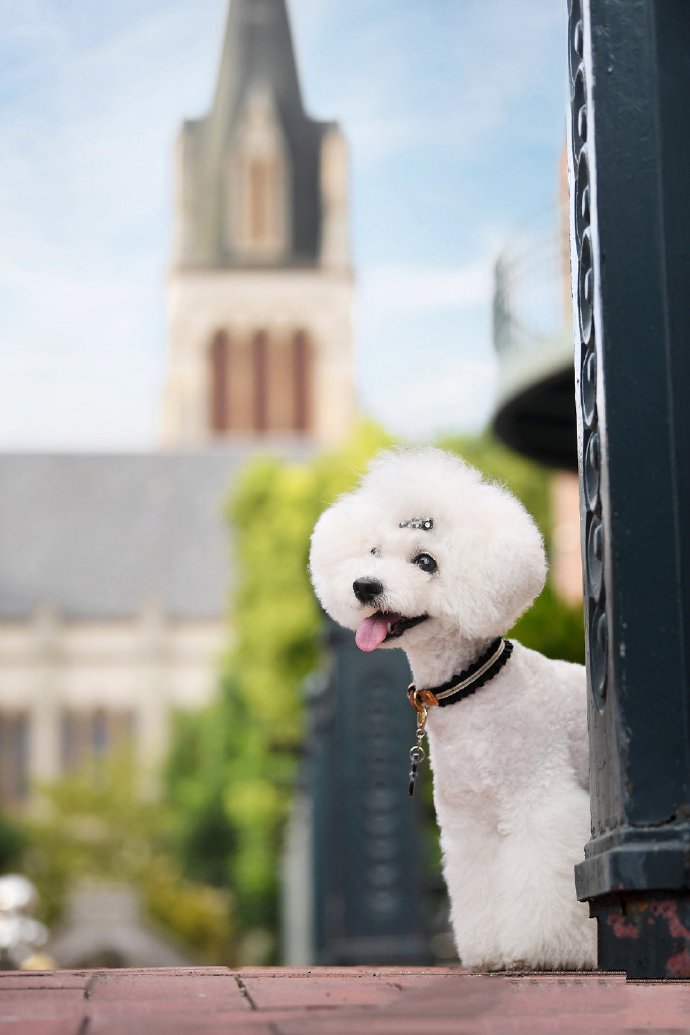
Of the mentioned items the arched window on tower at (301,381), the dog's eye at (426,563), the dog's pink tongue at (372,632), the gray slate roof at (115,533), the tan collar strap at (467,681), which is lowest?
the tan collar strap at (467,681)

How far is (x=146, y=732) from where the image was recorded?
6744cm

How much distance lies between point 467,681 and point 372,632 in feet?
0.89

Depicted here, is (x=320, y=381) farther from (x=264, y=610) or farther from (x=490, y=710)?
(x=490, y=710)

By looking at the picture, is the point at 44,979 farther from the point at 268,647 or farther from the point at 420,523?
the point at 268,647

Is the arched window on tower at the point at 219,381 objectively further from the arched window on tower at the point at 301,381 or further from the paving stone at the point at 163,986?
the paving stone at the point at 163,986

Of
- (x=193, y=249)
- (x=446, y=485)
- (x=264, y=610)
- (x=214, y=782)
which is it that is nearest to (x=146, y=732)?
(x=193, y=249)

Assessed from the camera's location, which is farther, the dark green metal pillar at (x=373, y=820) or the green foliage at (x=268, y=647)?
the green foliage at (x=268, y=647)

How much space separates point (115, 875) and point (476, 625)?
49.5 meters

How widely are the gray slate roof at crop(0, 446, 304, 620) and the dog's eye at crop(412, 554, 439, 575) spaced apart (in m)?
64.2

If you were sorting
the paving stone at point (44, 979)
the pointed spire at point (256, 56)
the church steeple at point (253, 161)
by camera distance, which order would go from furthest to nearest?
the church steeple at point (253, 161)
the pointed spire at point (256, 56)
the paving stone at point (44, 979)

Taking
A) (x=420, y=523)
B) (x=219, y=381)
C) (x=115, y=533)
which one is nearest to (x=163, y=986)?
(x=420, y=523)

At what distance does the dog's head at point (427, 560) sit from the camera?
4.07 metres

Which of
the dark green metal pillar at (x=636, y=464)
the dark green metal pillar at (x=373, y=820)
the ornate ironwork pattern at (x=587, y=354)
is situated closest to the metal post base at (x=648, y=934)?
the dark green metal pillar at (x=636, y=464)

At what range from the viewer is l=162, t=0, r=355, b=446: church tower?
2867 inches
